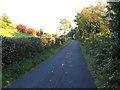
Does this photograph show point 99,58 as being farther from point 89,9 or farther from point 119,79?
point 89,9

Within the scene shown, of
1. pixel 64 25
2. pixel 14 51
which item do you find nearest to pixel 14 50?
pixel 14 51

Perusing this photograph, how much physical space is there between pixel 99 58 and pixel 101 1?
615 centimetres

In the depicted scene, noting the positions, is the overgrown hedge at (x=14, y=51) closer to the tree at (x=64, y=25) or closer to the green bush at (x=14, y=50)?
the green bush at (x=14, y=50)

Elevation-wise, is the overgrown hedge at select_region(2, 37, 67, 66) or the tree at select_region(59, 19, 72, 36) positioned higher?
the tree at select_region(59, 19, 72, 36)

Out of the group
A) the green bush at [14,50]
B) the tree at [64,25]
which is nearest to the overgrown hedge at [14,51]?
the green bush at [14,50]

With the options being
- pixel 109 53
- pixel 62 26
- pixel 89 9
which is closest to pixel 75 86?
pixel 109 53

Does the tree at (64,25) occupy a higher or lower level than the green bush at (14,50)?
higher

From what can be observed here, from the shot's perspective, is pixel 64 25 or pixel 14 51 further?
pixel 64 25

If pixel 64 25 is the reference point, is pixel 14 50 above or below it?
below

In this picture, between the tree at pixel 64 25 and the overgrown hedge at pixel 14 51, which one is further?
the tree at pixel 64 25

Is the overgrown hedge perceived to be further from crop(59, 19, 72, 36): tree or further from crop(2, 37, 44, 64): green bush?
crop(59, 19, 72, 36): tree

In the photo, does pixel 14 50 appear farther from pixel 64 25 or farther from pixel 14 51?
pixel 64 25

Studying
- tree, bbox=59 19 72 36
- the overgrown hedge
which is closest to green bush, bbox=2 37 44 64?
the overgrown hedge

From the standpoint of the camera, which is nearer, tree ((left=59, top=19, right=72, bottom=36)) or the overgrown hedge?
the overgrown hedge
